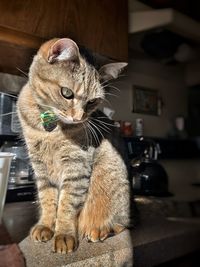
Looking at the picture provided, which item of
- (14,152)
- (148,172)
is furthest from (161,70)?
(14,152)

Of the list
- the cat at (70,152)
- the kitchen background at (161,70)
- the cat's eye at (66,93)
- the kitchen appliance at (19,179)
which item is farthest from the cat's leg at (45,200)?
the kitchen background at (161,70)

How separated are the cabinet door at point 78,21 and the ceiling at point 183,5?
0.21 metres

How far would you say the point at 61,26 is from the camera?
79 centimetres

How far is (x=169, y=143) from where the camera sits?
107 centimetres

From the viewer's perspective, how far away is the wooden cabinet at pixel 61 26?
72 cm

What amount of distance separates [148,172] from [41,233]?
1.53 feet

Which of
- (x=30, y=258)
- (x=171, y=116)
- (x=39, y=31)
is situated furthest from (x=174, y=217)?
(x=39, y=31)

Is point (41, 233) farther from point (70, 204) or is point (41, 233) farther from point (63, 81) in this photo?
point (63, 81)

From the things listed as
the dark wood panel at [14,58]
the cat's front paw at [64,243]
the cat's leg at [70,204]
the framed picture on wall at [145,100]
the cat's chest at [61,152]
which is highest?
the dark wood panel at [14,58]

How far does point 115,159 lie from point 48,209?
243 millimetres

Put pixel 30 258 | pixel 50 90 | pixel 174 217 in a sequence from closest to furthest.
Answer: pixel 30 258
pixel 50 90
pixel 174 217

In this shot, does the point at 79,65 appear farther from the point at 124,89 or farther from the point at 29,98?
the point at 124,89

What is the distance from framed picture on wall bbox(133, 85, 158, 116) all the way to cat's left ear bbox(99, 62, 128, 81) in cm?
17

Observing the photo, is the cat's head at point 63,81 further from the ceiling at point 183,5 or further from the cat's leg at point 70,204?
the ceiling at point 183,5
